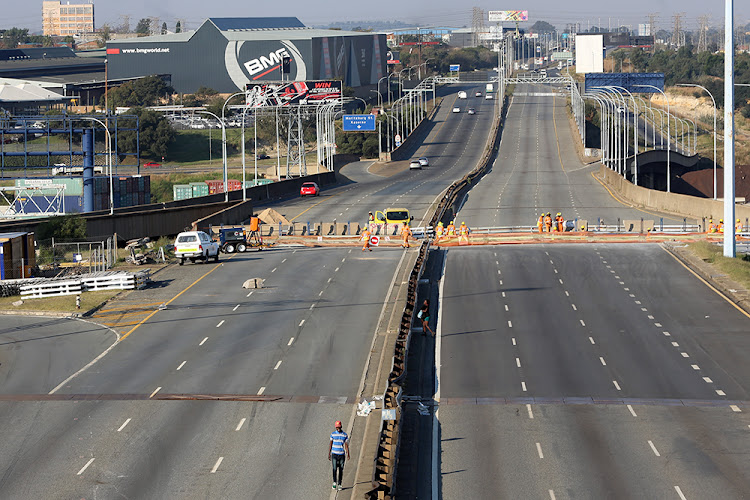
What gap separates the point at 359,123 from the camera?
143 metres

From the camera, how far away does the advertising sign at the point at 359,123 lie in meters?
142

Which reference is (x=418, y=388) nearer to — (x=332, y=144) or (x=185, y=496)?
(x=185, y=496)

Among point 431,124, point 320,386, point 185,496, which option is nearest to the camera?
point 185,496

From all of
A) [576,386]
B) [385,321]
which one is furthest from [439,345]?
[576,386]

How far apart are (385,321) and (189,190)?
68.9m

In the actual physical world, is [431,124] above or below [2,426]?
above

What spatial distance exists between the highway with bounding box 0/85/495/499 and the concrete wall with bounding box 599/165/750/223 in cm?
2770

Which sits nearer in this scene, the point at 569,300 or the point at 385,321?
the point at 385,321

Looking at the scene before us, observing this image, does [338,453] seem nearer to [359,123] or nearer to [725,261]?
[725,261]

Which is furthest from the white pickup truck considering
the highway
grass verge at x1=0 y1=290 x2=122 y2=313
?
grass verge at x1=0 y1=290 x2=122 y2=313

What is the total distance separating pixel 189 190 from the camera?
102875 mm

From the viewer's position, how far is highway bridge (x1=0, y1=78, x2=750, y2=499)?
21.9 metres

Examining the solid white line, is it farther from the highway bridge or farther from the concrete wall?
the concrete wall

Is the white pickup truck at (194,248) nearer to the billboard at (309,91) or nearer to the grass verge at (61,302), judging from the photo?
the grass verge at (61,302)
